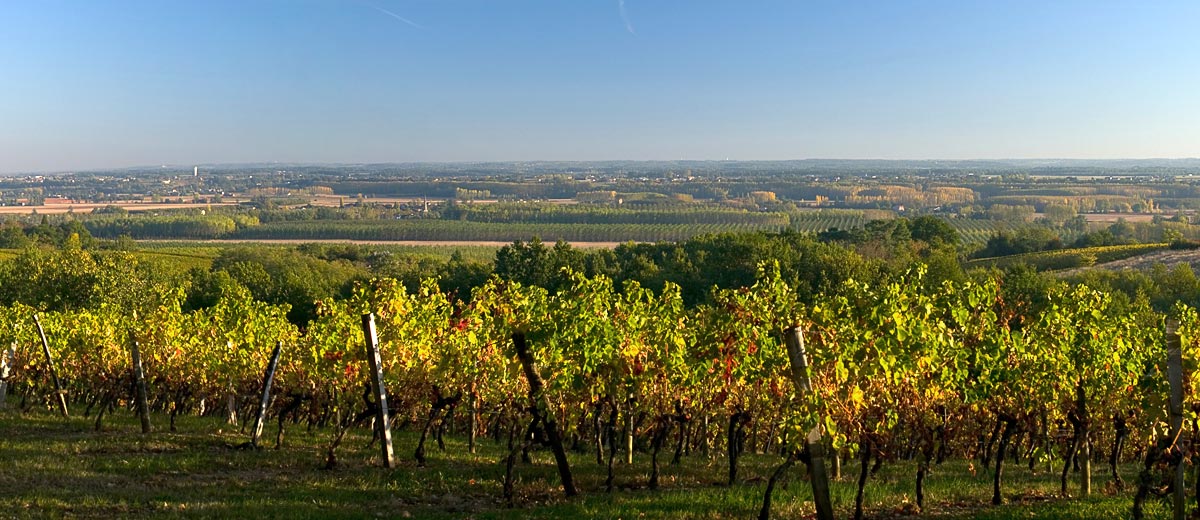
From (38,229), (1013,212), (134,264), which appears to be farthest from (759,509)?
(1013,212)

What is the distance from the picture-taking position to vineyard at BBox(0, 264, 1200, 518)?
422 inches

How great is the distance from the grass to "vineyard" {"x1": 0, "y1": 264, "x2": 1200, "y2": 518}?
263 mm

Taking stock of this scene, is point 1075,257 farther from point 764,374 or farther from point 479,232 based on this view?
point 479,232

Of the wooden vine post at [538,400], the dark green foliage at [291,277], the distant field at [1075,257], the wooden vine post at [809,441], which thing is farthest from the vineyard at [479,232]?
the wooden vine post at [809,441]

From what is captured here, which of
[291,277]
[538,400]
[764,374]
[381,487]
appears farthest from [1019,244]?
[381,487]

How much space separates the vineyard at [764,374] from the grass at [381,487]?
0.86 feet

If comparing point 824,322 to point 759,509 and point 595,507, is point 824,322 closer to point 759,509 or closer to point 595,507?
point 759,509

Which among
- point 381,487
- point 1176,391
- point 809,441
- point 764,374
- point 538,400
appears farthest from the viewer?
point 381,487

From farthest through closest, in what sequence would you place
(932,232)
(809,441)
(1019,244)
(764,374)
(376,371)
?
(1019,244) < (932,232) < (376,371) < (764,374) < (809,441)

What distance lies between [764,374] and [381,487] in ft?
18.4

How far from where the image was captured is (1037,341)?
533 inches

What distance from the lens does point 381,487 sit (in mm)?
12977

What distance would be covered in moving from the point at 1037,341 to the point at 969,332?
3.70 ft

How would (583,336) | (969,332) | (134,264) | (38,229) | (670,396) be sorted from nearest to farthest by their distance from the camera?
(583,336) < (969,332) < (670,396) < (134,264) < (38,229)
